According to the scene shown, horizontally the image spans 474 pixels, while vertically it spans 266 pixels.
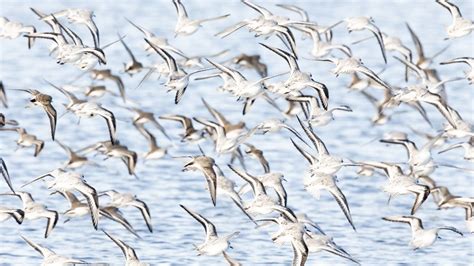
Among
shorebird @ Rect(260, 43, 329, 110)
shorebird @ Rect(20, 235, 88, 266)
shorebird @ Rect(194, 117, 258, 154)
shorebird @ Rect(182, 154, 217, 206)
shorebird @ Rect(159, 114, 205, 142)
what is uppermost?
shorebird @ Rect(260, 43, 329, 110)

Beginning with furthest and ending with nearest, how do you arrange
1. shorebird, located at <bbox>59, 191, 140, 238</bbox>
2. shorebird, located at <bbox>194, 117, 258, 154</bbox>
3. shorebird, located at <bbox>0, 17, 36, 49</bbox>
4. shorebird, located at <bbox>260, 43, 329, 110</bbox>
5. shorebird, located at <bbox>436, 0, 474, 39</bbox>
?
shorebird, located at <bbox>0, 17, 36, 49</bbox> < shorebird, located at <bbox>436, 0, 474, 39</bbox> < shorebird, located at <bbox>194, 117, 258, 154</bbox> < shorebird, located at <bbox>59, 191, 140, 238</bbox> < shorebird, located at <bbox>260, 43, 329, 110</bbox>

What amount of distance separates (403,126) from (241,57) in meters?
7.78

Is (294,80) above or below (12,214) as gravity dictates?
above

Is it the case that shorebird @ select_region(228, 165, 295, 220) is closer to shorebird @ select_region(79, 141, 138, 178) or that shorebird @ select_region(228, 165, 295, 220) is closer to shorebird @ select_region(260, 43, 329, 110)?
shorebird @ select_region(260, 43, 329, 110)

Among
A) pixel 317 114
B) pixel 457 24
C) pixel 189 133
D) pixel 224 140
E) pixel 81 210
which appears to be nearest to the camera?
pixel 81 210

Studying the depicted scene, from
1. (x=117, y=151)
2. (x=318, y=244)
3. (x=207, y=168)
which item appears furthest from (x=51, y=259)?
(x=117, y=151)

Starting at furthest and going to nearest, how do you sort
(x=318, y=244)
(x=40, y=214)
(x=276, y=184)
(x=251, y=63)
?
(x=251, y=63), (x=276, y=184), (x=40, y=214), (x=318, y=244)

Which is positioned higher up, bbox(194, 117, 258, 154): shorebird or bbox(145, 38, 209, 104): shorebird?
bbox(145, 38, 209, 104): shorebird

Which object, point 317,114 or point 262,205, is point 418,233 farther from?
point 317,114

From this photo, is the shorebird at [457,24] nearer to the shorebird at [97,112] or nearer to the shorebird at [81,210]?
the shorebird at [97,112]

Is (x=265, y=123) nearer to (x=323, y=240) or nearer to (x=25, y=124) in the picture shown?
(x=323, y=240)

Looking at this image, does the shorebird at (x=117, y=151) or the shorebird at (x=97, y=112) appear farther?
the shorebird at (x=117, y=151)

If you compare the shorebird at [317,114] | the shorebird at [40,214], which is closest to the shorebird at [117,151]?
the shorebird at [317,114]

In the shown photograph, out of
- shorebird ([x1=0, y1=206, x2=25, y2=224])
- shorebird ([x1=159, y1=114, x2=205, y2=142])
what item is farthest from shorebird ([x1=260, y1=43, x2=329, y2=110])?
shorebird ([x1=0, y1=206, x2=25, y2=224])
